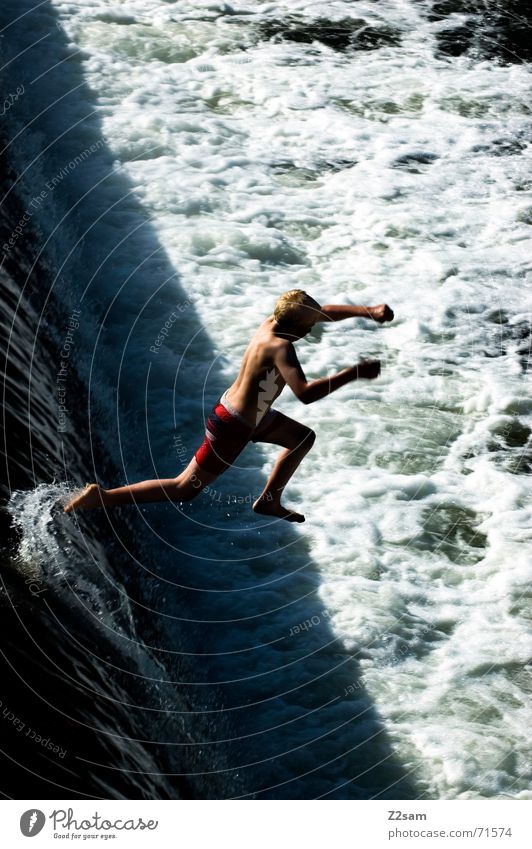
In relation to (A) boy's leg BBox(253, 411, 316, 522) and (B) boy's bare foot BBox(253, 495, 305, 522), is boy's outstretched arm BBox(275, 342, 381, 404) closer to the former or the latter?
(A) boy's leg BBox(253, 411, 316, 522)

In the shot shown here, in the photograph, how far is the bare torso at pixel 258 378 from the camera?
4.50 m

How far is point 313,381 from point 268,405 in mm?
656

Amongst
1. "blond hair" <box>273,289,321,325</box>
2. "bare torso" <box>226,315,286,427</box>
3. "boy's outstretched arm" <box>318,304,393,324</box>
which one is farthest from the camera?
"bare torso" <box>226,315,286,427</box>

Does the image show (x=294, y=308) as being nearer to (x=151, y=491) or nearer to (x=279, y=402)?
(x=151, y=491)

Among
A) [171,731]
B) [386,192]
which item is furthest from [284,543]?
[386,192]

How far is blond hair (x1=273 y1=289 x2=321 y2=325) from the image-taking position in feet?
14.1

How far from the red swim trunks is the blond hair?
67cm

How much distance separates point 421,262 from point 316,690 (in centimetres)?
442

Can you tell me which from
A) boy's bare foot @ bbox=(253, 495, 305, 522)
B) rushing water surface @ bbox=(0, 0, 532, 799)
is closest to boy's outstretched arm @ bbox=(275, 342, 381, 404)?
boy's bare foot @ bbox=(253, 495, 305, 522)

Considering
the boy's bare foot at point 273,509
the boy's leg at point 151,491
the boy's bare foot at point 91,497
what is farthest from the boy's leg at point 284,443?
the boy's bare foot at point 91,497

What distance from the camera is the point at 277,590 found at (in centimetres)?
638

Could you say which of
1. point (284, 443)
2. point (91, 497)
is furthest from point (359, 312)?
point (91, 497)

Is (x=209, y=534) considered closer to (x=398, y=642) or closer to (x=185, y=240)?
(x=398, y=642)

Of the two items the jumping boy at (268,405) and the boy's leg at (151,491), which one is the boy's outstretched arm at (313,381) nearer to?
the jumping boy at (268,405)
